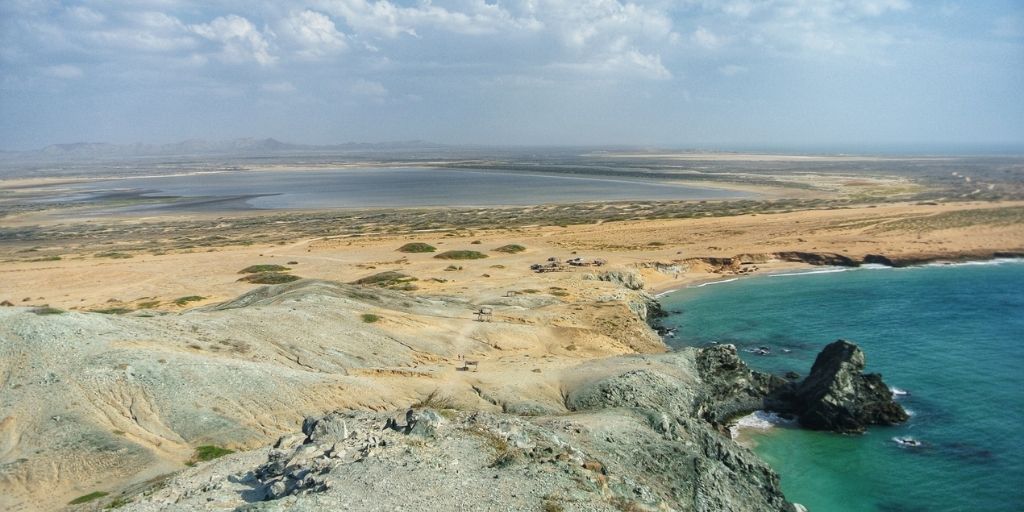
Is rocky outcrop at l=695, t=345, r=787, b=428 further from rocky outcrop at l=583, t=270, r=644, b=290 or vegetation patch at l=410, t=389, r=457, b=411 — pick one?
rocky outcrop at l=583, t=270, r=644, b=290

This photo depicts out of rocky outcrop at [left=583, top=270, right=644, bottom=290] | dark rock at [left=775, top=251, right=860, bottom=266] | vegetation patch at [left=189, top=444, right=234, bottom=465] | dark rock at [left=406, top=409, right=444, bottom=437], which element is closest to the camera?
dark rock at [left=406, top=409, right=444, bottom=437]

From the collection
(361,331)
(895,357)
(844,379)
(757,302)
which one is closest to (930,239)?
(757,302)

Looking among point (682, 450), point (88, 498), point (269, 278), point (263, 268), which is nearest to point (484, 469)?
point (682, 450)

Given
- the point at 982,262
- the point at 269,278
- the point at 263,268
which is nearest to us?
the point at 269,278

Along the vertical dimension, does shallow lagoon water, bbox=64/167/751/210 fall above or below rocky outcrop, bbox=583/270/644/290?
above

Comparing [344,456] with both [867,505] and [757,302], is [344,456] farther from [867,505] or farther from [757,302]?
[757,302]

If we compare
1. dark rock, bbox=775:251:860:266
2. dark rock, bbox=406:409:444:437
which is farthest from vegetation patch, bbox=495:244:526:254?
dark rock, bbox=406:409:444:437

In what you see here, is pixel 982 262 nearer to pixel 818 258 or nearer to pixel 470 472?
pixel 818 258
